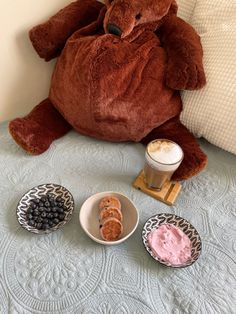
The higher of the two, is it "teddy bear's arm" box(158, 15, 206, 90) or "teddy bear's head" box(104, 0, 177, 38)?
"teddy bear's head" box(104, 0, 177, 38)

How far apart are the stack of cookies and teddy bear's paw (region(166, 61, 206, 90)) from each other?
0.37m

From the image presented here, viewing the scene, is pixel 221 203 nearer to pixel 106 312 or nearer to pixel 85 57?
pixel 106 312

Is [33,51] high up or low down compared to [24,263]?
up

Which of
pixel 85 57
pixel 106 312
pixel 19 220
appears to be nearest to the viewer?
pixel 106 312

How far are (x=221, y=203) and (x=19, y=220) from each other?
1.63 feet

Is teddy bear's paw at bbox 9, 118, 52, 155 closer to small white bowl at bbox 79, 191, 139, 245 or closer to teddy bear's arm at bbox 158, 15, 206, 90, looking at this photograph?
small white bowl at bbox 79, 191, 139, 245

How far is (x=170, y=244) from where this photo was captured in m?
0.65

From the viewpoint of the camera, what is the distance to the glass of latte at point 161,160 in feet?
2.28

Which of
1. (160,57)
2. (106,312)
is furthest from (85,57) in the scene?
(106,312)

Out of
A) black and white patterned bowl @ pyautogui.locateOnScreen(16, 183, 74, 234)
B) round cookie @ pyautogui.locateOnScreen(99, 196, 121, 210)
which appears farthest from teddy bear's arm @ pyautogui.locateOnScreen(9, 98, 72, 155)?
round cookie @ pyautogui.locateOnScreen(99, 196, 121, 210)

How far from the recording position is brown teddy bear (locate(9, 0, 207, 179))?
762mm

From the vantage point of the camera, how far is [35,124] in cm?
86

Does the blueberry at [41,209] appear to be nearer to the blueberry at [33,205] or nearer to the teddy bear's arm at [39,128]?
the blueberry at [33,205]

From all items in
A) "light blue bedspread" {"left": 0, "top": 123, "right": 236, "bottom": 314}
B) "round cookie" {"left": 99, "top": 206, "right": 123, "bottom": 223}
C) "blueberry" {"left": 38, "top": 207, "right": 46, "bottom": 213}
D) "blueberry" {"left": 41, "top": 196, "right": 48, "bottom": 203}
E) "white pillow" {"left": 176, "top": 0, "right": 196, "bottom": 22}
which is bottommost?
"light blue bedspread" {"left": 0, "top": 123, "right": 236, "bottom": 314}
